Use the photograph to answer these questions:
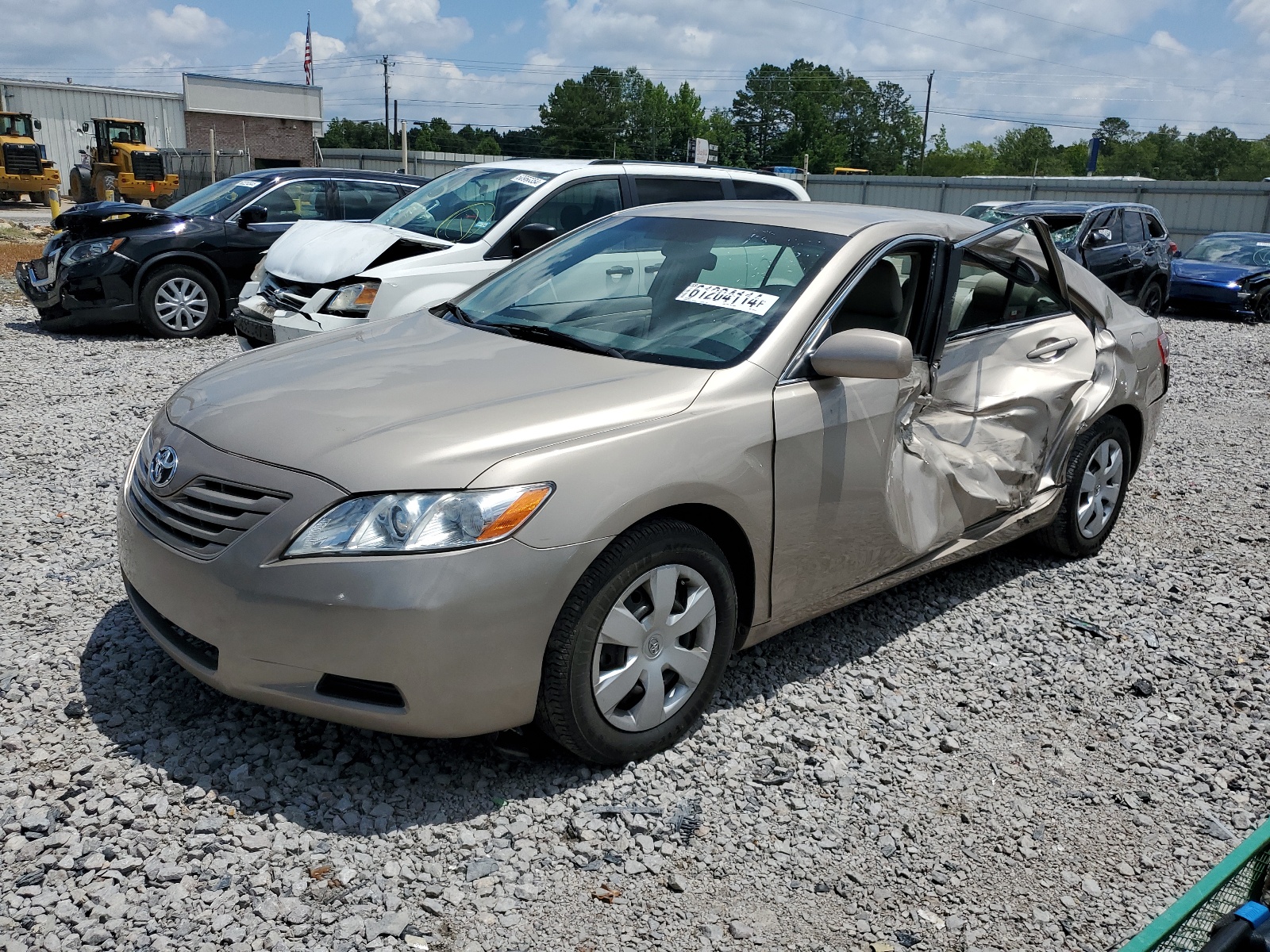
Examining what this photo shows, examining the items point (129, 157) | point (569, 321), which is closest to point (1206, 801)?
point (569, 321)

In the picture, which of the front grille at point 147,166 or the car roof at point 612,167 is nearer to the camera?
the car roof at point 612,167

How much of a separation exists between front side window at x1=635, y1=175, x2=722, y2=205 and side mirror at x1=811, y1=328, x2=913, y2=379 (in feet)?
18.0

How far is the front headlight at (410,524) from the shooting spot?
8.80ft

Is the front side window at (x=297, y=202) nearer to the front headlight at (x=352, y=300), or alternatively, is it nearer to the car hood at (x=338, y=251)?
the car hood at (x=338, y=251)

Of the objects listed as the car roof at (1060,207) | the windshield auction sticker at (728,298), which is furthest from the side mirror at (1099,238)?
the windshield auction sticker at (728,298)

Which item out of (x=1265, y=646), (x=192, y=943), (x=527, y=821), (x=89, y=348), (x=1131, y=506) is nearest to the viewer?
(x=192, y=943)

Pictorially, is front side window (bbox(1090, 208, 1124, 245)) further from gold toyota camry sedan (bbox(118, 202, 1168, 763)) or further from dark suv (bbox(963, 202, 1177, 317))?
gold toyota camry sedan (bbox(118, 202, 1168, 763))

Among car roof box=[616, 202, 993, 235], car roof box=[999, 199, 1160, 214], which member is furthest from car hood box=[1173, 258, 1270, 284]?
car roof box=[616, 202, 993, 235]

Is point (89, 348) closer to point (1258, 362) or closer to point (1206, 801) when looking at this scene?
point (1206, 801)

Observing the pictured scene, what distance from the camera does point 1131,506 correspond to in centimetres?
622

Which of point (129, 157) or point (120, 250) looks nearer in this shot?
point (120, 250)

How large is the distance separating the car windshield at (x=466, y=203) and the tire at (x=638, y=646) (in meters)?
5.46

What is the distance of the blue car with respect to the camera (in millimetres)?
16359

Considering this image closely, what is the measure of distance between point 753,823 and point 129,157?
3620cm
